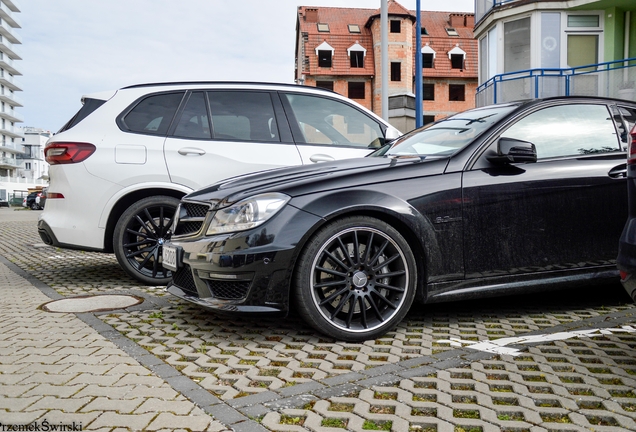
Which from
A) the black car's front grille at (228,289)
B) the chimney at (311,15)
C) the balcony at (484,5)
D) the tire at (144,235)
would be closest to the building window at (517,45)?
the balcony at (484,5)

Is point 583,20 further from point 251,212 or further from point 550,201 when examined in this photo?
point 251,212

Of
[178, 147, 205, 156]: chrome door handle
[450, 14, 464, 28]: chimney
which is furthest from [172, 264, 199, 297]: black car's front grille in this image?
[450, 14, 464, 28]: chimney

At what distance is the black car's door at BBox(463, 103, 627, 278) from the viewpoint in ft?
14.0

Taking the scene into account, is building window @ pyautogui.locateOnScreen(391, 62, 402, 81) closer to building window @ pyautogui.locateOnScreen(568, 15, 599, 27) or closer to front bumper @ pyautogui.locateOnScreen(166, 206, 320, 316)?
building window @ pyautogui.locateOnScreen(568, 15, 599, 27)

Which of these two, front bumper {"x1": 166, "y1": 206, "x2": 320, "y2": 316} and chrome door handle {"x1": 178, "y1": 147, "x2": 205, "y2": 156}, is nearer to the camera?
front bumper {"x1": 166, "y1": 206, "x2": 320, "y2": 316}

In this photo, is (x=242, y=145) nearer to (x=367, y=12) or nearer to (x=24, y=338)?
(x=24, y=338)

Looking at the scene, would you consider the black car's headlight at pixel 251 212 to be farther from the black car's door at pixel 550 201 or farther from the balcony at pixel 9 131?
the balcony at pixel 9 131

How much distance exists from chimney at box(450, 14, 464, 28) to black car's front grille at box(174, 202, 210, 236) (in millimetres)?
54297

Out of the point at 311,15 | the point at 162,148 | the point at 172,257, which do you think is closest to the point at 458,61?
the point at 311,15

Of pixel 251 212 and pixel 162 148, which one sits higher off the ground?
pixel 162 148

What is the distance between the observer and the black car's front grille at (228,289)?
389 centimetres

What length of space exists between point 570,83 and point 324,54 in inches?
1394

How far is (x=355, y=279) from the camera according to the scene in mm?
3934

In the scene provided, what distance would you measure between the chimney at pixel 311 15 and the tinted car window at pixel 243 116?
48.5 meters
